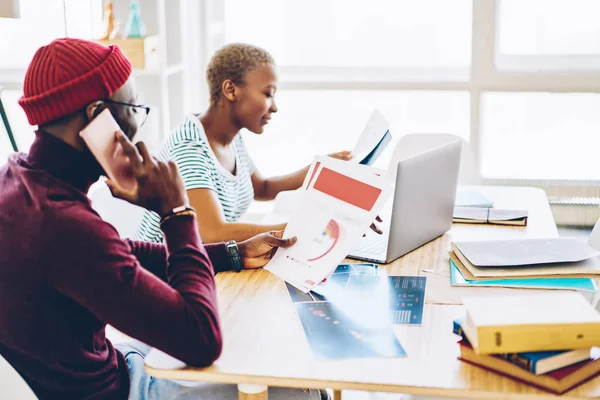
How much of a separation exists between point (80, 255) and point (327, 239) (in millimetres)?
645

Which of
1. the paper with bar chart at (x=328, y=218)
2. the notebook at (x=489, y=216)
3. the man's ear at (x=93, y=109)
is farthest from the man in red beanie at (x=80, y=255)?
the notebook at (x=489, y=216)

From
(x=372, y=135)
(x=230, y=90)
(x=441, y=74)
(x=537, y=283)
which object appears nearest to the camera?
(x=537, y=283)

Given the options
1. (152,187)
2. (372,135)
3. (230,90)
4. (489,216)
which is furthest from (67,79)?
(489,216)

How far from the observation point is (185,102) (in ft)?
12.8

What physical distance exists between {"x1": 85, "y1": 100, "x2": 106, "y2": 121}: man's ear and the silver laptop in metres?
0.74

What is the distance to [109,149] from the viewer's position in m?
1.36

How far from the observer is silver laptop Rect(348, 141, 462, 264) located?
1.87m

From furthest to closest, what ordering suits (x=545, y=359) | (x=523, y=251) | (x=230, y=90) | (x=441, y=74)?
(x=441, y=74) < (x=230, y=90) < (x=523, y=251) < (x=545, y=359)

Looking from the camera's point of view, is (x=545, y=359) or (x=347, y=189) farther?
(x=347, y=189)

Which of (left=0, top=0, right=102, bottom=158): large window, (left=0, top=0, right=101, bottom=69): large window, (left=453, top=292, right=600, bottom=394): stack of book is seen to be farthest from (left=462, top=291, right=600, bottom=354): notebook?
(left=0, top=0, right=101, bottom=69): large window

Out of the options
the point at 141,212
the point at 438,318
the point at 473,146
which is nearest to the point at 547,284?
the point at 438,318

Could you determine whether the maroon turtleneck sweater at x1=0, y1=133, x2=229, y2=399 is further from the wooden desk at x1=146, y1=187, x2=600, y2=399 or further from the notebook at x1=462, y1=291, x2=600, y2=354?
the notebook at x1=462, y1=291, x2=600, y2=354

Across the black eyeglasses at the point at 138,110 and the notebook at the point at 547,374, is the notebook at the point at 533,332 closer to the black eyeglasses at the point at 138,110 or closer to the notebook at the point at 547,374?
the notebook at the point at 547,374

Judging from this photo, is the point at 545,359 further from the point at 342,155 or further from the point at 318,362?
the point at 342,155
